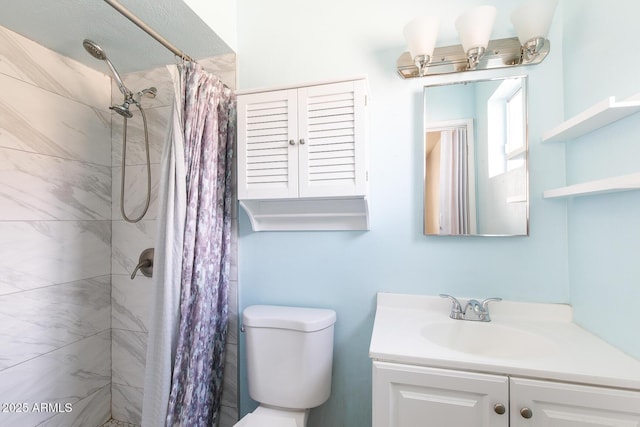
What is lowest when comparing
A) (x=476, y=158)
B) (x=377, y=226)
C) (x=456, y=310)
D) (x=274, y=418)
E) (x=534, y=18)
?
(x=274, y=418)

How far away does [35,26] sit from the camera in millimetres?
1302

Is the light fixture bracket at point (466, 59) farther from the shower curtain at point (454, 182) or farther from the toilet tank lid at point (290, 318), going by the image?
the toilet tank lid at point (290, 318)

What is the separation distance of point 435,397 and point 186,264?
1.04 meters

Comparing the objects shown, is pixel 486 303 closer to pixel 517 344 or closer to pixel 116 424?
pixel 517 344

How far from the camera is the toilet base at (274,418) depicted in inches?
47.3

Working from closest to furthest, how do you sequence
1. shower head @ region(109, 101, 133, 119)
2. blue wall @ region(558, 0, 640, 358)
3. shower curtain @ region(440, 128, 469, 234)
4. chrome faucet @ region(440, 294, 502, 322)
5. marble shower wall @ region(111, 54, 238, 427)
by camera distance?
1. blue wall @ region(558, 0, 640, 358)
2. chrome faucet @ region(440, 294, 502, 322)
3. shower curtain @ region(440, 128, 469, 234)
4. shower head @ region(109, 101, 133, 119)
5. marble shower wall @ region(111, 54, 238, 427)

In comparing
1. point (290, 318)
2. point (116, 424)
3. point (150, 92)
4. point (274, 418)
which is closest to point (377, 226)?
point (290, 318)

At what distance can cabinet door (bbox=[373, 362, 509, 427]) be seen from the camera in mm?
869

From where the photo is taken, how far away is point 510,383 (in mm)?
859

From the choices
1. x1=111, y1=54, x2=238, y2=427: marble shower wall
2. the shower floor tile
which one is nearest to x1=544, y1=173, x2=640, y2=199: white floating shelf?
x1=111, y1=54, x2=238, y2=427: marble shower wall

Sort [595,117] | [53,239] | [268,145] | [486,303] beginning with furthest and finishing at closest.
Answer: [53,239], [268,145], [486,303], [595,117]

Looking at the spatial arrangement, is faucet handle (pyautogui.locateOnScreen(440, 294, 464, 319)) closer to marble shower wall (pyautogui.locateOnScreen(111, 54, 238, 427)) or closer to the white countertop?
the white countertop

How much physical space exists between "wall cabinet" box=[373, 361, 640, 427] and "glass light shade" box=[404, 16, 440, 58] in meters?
1.26

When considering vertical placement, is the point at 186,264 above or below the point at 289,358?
above
